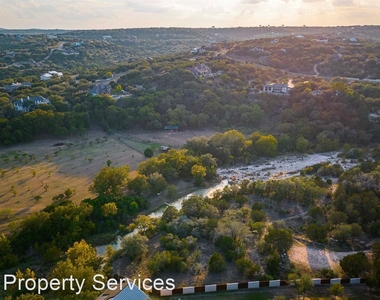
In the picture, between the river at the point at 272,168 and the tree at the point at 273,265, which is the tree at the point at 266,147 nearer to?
the river at the point at 272,168

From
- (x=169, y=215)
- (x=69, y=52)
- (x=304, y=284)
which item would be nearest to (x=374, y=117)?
(x=169, y=215)

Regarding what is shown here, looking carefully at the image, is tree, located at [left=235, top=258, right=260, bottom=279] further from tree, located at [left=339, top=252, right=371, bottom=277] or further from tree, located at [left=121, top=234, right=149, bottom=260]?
tree, located at [left=121, top=234, right=149, bottom=260]

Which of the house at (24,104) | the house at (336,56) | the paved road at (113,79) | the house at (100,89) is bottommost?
the house at (24,104)

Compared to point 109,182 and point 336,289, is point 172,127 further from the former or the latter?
point 336,289

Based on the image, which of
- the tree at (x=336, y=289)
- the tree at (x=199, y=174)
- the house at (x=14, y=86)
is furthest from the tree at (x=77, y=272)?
the house at (x=14, y=86)

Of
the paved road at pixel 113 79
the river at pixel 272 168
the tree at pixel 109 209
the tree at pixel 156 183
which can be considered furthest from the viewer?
the paved road at pixel 113 79

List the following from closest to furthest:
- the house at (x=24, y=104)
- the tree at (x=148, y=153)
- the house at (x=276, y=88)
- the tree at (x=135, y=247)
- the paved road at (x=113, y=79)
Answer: the tree at (x=135, y=247)
the tree at (x=148, y=153)
the house at (x=24, y=104)
the house at (x=276, y=88)
the paved road at (x=113, y=79)
